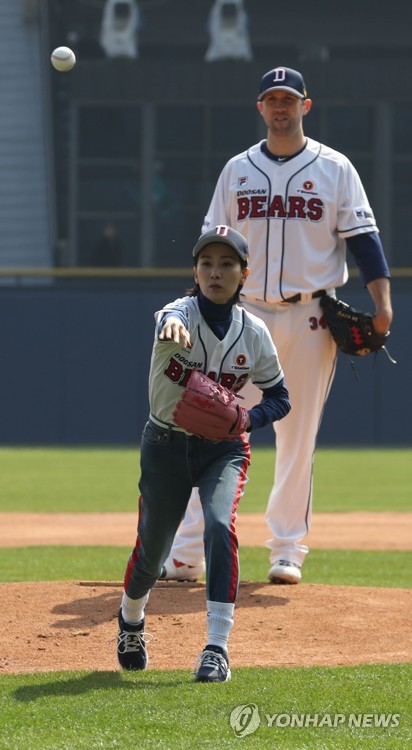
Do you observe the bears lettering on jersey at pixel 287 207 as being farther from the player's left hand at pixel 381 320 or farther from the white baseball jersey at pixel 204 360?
the white baseball jersey at pixel 204 360

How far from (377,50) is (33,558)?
15.3 metres

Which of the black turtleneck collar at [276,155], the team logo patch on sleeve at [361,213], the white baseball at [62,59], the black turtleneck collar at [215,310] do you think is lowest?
the black turtleneck collar at [215,310]

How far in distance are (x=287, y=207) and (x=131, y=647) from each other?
2.24 meters

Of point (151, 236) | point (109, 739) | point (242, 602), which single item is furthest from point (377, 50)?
point (109, 739)

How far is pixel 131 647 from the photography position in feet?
13.1

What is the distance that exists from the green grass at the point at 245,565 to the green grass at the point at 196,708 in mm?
2198

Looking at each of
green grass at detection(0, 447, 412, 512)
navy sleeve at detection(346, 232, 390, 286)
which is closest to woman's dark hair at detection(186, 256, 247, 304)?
navy sleeve at detection(346, 232, 390, 286)

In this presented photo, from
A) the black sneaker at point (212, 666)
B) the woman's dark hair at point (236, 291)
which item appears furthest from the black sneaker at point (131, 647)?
the woman's dark hair at point (236, 291)

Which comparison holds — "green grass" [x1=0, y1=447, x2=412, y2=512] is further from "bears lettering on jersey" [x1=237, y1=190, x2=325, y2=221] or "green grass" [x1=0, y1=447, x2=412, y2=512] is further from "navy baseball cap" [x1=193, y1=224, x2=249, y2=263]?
"navy baseball cap" [x1=193, y1=224, x2=249, y2=263]

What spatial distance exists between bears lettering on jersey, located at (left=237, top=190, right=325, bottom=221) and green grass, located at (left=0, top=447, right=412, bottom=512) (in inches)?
189

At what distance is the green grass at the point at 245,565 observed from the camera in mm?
6156

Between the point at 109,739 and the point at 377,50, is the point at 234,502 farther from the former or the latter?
the point at 377,50

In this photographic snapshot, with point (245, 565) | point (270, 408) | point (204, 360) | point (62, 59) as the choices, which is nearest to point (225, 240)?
point (204, 360)

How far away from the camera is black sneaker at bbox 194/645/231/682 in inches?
145
